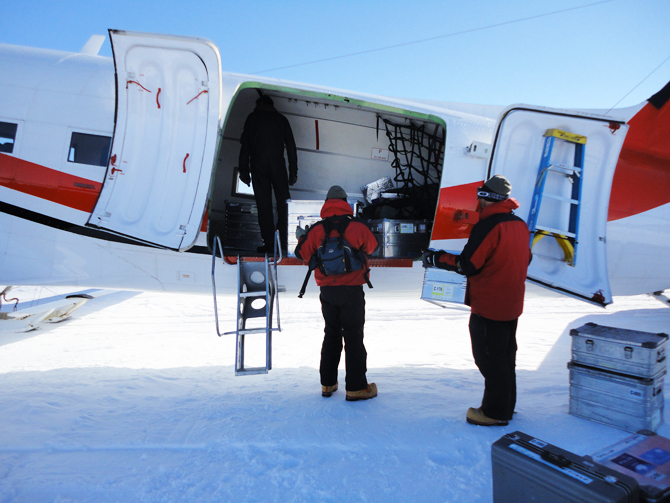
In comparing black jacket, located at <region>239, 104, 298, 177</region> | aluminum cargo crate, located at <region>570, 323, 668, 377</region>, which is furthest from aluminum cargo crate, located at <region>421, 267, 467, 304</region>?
black jacket, located at <region>239, 104, 298, 177</region>

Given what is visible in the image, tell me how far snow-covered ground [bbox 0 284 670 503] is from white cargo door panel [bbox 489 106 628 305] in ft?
2.50

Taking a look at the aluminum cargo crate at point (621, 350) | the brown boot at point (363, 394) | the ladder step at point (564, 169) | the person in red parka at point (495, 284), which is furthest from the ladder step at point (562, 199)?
the brown boot at point (363, 394)

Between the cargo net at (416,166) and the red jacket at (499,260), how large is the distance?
2338 mm

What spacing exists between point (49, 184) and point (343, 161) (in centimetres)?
406

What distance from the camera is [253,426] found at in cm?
261

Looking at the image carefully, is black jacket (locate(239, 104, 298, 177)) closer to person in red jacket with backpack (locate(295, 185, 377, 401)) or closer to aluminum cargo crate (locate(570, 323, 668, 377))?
person in red jacket with backpack (locate(295, 185, 377, 401))

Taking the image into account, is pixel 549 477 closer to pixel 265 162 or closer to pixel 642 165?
pixel 265 162

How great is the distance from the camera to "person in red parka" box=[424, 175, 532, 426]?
241 centimetres

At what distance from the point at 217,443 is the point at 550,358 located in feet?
13.8

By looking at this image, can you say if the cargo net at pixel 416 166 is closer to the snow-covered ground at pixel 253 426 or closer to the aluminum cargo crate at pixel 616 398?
the snow-covered ground at pixel 253 426

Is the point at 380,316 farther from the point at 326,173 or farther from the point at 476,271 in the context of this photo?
the point at 476,271

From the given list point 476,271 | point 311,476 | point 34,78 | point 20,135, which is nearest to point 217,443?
point 311,476

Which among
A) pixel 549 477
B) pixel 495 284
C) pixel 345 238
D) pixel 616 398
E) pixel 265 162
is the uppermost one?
pixel 265 162

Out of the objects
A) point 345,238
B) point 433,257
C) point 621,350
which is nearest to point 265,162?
point 345,238
